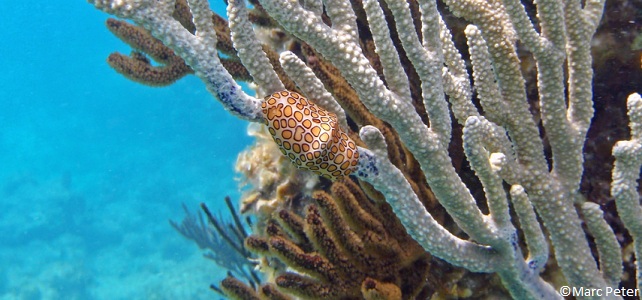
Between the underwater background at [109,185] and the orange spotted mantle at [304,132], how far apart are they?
14.7 m

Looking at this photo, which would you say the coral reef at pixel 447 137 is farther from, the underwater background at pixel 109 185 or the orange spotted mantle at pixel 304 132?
the underwater background at pixel 109 185

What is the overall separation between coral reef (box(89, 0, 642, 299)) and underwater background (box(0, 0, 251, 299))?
1382cm

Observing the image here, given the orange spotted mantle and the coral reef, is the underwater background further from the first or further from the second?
the orange spotted mantle

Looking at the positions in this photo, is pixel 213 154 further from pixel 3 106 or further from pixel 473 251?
pixel 3 106

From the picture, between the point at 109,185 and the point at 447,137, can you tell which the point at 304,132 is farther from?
the point at 109,185

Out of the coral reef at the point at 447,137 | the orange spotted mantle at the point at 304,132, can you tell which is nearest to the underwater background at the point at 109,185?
the coral reef at the point at 447,137

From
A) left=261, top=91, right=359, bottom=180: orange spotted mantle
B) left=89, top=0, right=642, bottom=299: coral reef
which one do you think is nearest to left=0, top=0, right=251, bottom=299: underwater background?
left=89, top=0, right=642, bottom=299: coral reef

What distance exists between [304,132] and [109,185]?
3066 cm

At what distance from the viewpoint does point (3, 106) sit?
57.8 meters

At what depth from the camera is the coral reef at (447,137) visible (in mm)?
1727

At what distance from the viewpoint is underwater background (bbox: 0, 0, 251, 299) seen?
18.7 meters

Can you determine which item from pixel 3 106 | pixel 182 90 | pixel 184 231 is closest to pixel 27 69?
pixel 3 106

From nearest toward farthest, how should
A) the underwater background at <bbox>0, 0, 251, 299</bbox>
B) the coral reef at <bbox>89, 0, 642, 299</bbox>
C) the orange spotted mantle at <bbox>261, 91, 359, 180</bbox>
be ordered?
the orange spotted mantle at <bbox>261, 91, 359, 180</bbox> → the coral reef at <bbox>89, 0, 642, 299</bbox> → the underwater background at <bbox>0, 0, 251, 299</bbox>

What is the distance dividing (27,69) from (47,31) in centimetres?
1480
